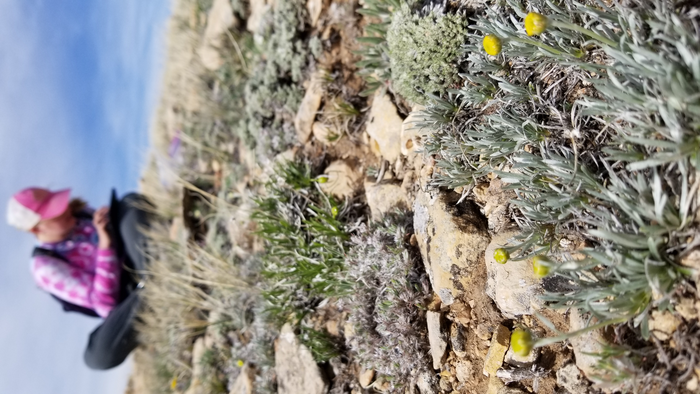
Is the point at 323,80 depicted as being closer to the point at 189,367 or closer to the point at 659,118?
the point at 659,118

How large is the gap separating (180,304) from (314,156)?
2.40 meters

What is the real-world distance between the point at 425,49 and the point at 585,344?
1.64 metres

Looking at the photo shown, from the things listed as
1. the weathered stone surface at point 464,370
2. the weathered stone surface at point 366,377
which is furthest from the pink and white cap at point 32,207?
the weathered stone surface at point 464,370

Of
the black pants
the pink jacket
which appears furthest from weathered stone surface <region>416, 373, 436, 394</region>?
the pink jacket

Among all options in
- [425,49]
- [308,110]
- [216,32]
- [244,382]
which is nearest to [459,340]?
[425,49]

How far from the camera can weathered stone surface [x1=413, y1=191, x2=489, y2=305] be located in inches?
82.5

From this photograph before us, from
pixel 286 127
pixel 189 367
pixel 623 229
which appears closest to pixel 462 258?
pixel 623 229

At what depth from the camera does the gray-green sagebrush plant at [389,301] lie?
2.32m

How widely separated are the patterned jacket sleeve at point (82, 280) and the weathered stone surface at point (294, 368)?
303 centimetres

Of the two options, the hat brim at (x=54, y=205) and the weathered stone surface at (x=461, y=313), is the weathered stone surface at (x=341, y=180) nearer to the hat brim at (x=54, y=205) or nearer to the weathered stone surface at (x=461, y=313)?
the weathered stone surface at (x=461, y=313)

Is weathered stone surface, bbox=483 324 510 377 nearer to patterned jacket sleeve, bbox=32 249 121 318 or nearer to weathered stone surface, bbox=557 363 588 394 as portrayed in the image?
weathered stone surface, bbox=557 363 588 394

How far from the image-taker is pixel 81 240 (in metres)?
5.63

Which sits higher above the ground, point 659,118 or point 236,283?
point 659,118

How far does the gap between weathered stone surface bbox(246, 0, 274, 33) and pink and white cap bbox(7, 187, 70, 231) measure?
3.19 metres
